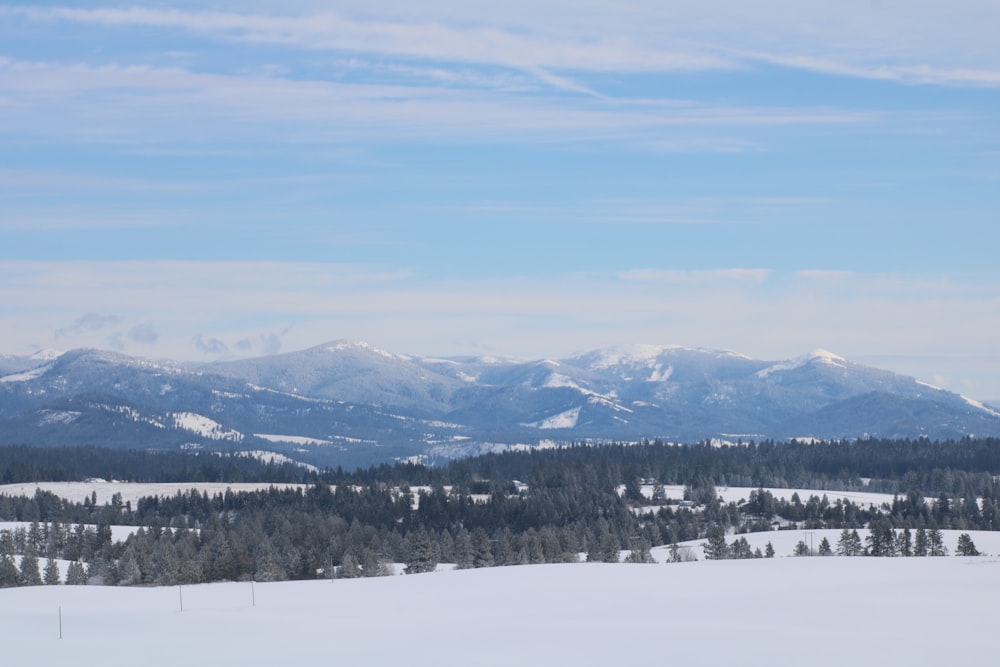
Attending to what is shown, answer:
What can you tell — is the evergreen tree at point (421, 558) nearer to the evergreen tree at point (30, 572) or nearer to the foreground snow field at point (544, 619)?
the foreground snow field at point (544, 619)

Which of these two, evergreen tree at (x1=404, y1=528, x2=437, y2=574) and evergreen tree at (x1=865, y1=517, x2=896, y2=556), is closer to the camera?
evergreen tree at (x1=404, y1=528, x2=437, y2=574)

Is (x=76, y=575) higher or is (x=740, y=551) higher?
(x=76, y=575)

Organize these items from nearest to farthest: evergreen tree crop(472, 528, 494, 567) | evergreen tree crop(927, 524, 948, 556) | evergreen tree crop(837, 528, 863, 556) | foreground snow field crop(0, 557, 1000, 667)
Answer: foreground snow field crop(0, 557, 1000, 667)
evergreen tree crop(927, 524, 948, 556)
evergreen tree crop(472, 528, 494, 567)
evergreen tree crop(837, 528, 863, 556)

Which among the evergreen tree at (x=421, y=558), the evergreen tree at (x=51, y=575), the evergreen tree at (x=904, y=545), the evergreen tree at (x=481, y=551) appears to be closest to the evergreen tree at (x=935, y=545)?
the evergreen tree at (x=904, y=545)

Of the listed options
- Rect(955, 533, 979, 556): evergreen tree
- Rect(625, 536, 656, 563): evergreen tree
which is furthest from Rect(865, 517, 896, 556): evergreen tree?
Rect(625, 536, 656, 563): evergreen tree

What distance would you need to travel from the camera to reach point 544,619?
2552 inches

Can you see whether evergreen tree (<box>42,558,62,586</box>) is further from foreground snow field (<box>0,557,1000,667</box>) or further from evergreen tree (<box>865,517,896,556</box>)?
evergreen tree (<box>865,517,896,556</box>)

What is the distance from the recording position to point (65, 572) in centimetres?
13425

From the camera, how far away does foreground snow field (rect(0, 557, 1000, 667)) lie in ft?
172

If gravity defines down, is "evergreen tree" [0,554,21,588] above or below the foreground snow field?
above

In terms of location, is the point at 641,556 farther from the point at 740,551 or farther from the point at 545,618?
the point at 545,618

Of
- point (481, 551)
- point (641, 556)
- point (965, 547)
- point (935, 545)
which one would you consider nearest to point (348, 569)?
point (481, 551)

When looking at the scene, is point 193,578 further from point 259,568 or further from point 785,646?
point 785,646

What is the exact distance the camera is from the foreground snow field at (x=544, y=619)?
5253cm
